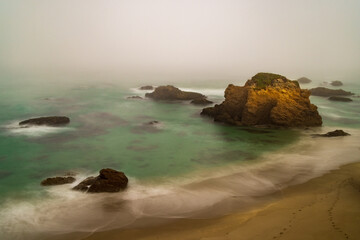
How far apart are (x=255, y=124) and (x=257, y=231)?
25073mm

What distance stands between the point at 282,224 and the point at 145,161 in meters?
14.3

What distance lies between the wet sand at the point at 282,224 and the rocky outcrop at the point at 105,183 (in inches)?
198

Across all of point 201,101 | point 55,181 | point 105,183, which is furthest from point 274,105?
point 55,181

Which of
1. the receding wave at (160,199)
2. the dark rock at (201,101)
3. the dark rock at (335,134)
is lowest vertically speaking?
the receding wave at (160,199)

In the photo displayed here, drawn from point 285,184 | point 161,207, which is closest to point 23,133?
point 161,207

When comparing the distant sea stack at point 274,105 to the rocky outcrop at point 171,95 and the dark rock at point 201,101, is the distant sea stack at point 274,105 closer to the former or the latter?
the dark rock at point 201,101

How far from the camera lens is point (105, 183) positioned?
2188cm

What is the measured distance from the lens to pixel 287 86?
132ft

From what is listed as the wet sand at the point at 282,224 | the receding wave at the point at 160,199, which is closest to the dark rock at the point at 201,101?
the receding wave at the point at 160,199

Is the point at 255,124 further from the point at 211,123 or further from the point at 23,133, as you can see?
the point at 23,133

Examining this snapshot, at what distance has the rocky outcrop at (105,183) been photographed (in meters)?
21.6

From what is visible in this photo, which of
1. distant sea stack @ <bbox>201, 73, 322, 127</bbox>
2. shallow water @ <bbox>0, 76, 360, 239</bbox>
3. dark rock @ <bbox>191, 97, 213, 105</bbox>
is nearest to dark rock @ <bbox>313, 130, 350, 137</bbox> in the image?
shallow water @ <bbox>0, 76, 360, 239</bbox>

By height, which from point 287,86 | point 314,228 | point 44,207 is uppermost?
point 287,86

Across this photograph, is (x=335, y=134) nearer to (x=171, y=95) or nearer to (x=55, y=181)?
(x=55, y=181)
